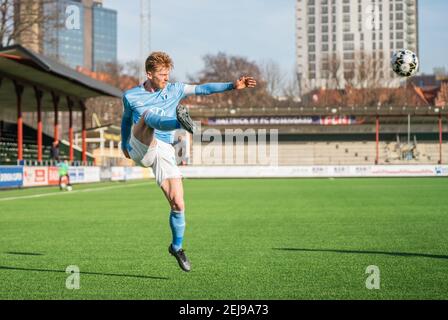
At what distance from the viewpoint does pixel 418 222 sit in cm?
1510

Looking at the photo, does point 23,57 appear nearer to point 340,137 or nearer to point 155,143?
point 155,143

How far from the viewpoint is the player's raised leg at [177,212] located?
8023 mm

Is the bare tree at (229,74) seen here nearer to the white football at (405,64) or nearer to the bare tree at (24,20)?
the bare tree at (24,20)

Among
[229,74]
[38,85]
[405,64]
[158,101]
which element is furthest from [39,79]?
[229,74]

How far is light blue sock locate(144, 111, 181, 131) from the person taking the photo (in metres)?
7.25

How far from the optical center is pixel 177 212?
320 inches

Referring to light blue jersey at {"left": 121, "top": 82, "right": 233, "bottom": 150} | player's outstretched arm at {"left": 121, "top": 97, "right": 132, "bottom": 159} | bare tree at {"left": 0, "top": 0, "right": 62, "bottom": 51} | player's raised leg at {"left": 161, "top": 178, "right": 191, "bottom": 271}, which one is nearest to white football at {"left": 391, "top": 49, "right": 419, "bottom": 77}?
light blue jersey at {"left": 121, "top": 82, "right": 233, "bottom": 150}

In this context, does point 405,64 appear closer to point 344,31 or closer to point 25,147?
point 25,147

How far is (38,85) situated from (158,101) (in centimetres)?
3939

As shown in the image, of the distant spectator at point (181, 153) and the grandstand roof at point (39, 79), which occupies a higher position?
the grandstand roof at point (39, 79)

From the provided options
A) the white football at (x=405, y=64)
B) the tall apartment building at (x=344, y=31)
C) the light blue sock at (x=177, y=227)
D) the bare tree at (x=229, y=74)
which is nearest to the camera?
the light blue sock at (x=177, y=227)

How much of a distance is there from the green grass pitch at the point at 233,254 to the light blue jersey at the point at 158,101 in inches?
66.4

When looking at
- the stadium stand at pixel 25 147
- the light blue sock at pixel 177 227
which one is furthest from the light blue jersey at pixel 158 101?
the stadium stand at pixel 25 147

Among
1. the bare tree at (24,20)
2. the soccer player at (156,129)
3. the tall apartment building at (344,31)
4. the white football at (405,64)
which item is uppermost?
the tall apartment building at (344,31)
